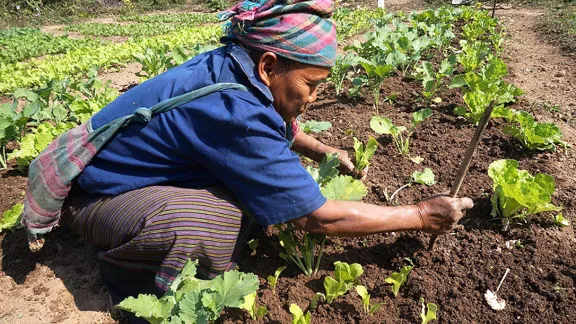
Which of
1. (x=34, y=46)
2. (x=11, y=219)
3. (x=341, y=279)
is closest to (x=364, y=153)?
(x=341, y=279)

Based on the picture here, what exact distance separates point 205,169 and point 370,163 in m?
1.65

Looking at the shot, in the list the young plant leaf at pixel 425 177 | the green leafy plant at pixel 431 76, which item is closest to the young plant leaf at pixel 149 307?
the young plant leaf at pixel 425 177

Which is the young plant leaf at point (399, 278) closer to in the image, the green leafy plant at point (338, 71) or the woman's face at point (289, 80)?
the woman's face at point (289, 80)

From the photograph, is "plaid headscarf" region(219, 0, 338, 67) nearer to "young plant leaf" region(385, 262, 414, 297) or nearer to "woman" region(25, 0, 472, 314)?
"woman" region(25, 0, 472, 314)

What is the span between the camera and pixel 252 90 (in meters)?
1.82

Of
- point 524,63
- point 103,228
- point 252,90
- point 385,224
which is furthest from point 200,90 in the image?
point 524,63

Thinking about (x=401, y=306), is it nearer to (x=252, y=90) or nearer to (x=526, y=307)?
(x=526, y=307)

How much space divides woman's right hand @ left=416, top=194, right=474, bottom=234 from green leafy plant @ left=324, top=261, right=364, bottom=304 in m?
0.39

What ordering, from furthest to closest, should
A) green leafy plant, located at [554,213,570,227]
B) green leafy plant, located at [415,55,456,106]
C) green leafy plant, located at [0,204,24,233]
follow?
green leafy plant, located at [415,55,456,106] → green leafy plant, located at [0,204,24,233] → green leafy plant, located at [554,213,570,227]

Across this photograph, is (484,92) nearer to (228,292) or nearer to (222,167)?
(222,167)

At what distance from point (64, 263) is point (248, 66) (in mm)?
1757

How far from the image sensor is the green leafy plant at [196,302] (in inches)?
57.2

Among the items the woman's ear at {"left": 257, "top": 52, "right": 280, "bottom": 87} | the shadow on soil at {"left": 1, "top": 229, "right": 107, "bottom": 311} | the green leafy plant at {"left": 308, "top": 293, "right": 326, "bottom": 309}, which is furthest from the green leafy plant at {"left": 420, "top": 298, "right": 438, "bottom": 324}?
the shadow on soil at {"left": 1, "top": 229, "right": 107, "bottom": 311}

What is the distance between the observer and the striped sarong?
1.80 m
